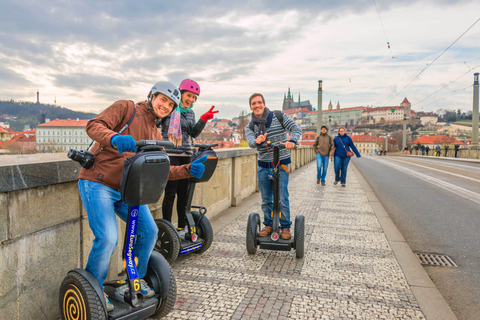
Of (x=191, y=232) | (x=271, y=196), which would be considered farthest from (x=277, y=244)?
(x=191, y=232)

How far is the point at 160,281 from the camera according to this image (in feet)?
8.14

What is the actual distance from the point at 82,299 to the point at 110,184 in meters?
0.70

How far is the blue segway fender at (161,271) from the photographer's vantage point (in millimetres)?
2465

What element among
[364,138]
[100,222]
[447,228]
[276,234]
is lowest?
[447,228]

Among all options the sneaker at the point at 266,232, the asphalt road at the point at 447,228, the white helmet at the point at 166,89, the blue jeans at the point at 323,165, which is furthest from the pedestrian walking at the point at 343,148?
the white helmet at the point at 166,89

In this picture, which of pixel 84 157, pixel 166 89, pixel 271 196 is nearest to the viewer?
pixel 84 157

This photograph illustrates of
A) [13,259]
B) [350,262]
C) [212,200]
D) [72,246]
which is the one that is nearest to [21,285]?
[13,259]

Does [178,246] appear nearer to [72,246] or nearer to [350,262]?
[72,246]

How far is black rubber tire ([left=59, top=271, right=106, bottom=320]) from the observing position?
208cm

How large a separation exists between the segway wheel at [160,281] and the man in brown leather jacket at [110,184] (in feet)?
0.17

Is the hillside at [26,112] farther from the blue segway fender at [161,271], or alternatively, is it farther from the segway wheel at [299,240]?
the blue segway fender at [161,271]

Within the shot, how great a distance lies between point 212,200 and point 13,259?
3.89m

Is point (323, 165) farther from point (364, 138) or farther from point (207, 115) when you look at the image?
point (364, 138)

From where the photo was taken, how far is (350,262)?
3.96 meters
